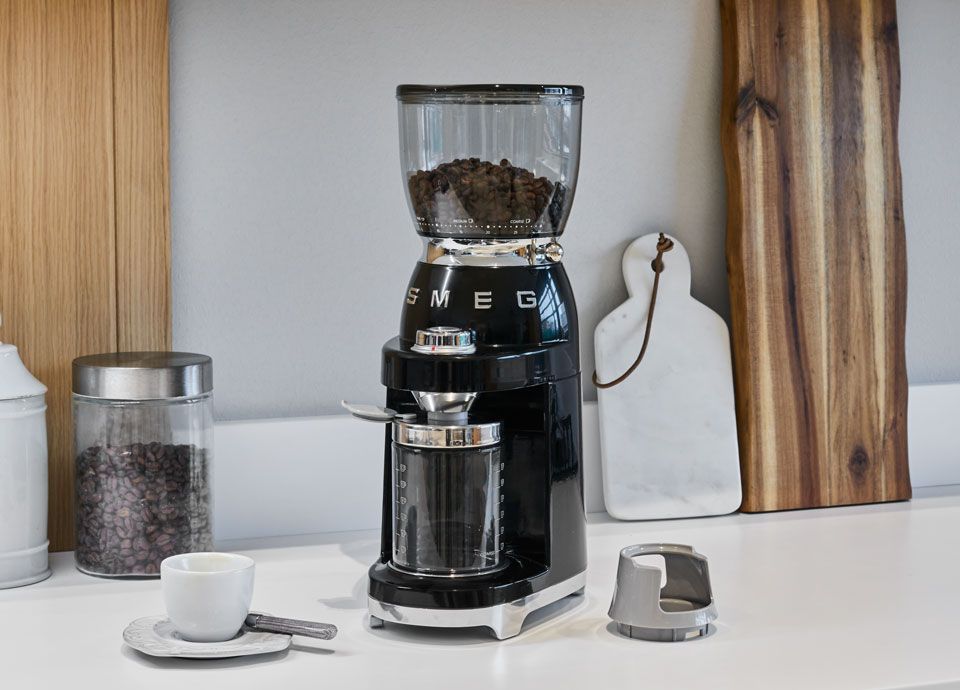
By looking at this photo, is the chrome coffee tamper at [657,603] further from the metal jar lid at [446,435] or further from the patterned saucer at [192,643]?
the patterned saucer at [192,643]

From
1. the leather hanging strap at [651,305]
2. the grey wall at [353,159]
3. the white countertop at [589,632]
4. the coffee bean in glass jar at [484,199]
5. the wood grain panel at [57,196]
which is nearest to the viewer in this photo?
the white countertop at [589,632]

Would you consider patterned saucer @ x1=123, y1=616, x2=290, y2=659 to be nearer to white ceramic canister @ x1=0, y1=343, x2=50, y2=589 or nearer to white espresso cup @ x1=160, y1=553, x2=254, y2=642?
white espresso cup @ x1=160, y1=553, x2=254, y2=642

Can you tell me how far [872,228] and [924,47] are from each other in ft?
0.86

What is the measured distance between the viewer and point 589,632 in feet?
3.53

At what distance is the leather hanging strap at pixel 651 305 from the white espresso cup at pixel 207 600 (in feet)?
1.90

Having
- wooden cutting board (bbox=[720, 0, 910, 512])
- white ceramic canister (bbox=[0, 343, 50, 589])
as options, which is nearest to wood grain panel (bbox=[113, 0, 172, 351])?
white ceramic canister (bbox=[0, 343, 50, 589])

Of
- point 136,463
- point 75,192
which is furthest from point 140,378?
point 75,192

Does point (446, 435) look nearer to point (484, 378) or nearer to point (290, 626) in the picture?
point (484, 378)

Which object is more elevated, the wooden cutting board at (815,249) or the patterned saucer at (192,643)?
the wooden cutting board at (815,249)

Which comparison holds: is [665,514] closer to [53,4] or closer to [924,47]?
[924,47]

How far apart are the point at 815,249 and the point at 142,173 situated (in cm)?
79

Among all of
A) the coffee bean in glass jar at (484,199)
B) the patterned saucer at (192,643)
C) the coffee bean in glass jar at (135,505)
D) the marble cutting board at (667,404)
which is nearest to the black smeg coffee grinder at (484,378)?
the coffee bean in glass jar at (484,199)

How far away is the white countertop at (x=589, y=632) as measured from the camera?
3.16 ft

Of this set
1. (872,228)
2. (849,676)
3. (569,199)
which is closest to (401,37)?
(569,199)
